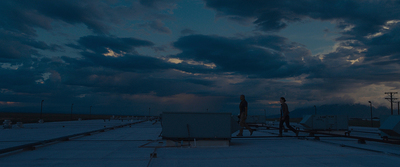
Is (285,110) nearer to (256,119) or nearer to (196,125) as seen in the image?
(196,125)

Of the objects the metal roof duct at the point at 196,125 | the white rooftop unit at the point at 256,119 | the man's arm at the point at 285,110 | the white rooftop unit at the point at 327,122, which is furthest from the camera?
the white rooftop unit at the point at 256,119

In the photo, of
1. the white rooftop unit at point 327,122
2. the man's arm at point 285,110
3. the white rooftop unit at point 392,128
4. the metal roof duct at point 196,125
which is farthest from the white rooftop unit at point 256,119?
the metal roof duct at point 196,125

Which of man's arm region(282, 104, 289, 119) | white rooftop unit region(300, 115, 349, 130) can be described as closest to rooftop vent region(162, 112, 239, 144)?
man's arm region(282, 104, 289, 119)

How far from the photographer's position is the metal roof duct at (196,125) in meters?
11.0

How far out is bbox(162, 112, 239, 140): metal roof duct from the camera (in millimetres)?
10969

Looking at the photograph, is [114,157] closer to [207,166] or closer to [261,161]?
[207,166]

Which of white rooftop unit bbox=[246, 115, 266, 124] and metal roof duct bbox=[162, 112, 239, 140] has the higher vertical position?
metal roof duct bbox=[162, 112, 239, 140]

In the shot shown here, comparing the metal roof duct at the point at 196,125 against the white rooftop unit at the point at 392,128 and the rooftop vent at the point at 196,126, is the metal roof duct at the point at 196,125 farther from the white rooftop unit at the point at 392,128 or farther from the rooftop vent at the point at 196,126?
the white rooftop unit at the point at 392,128

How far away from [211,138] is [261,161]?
3.70 m

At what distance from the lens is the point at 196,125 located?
36.3 ft

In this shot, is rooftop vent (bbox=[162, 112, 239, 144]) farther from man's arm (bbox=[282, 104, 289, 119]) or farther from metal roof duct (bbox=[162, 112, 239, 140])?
man's arm (bbox=[282, 104, 289, 119])

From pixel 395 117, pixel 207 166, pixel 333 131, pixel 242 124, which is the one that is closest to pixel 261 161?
pixel 207 166

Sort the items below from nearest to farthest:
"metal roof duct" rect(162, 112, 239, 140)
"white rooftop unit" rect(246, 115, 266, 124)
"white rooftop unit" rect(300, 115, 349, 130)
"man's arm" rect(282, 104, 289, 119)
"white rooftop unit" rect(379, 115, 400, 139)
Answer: "metal roof duct" rect(162, 112, 239, 140)
"white rooftop unit" rect(379, 115, 400, 139)
"man's arm" rect(282, 104, 289, 119)
"white rooftop unit" rect(300, 115, 349, 130)
"white rooftop unit" rect(246, 115, 266, 124)

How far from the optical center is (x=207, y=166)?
22.3 ft
